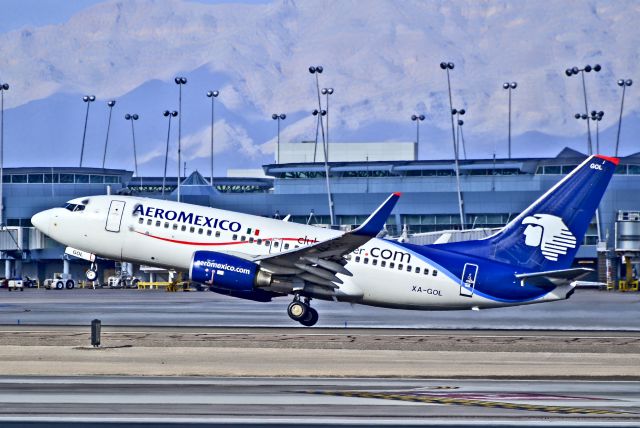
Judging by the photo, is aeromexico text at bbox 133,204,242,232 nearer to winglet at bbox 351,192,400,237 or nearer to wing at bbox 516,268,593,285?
winglet at bbox 351,192,400,237

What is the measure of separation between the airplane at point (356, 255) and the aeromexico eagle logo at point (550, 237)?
0.04 metres

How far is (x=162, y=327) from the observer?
183 ft

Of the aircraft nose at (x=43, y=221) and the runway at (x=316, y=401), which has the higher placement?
the aircraft nose at (x=43, y=221)

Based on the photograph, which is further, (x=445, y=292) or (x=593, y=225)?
(x=593, y=225)

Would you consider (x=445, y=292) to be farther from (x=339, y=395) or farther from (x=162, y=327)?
(x=339, y=395)

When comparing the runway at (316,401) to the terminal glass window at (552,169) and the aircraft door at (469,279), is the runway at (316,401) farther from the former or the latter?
the terminal glass window at (552,169)

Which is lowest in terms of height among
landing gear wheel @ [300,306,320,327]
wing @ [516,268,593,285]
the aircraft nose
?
landing gear wheel @ [300,306,320,327]

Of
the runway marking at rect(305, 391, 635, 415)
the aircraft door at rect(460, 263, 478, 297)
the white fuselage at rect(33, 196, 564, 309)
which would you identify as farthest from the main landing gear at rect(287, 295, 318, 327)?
the runway marking at rect(305, 391, 635, 415)

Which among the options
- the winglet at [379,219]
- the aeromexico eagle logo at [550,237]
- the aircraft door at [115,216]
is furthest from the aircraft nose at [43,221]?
the aeromexico eagle logo at [550,237]

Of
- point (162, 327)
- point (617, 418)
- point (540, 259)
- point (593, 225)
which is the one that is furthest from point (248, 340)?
point (593, 225)

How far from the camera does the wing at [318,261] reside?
54.2 meters

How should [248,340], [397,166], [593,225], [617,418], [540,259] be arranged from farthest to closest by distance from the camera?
[397,166] → [593,225] → [540,259] → [248,340] → [617,418]

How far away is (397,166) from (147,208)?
115971 millimetres

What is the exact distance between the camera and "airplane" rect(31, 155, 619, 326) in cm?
5478
